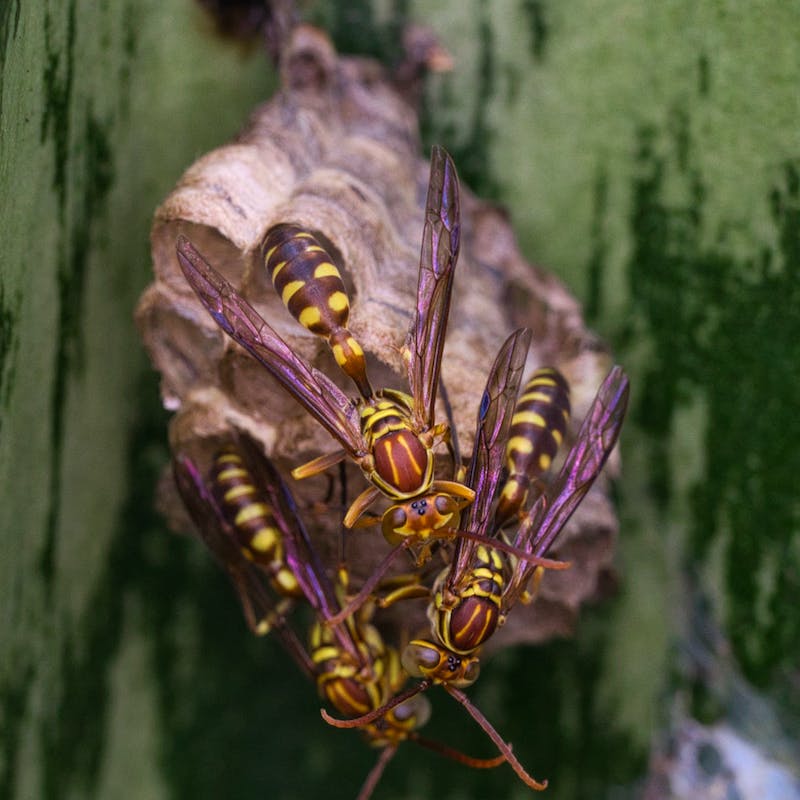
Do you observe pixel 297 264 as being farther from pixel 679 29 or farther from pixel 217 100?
pixel 679 29

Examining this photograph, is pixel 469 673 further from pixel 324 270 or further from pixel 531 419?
pixel 324 270

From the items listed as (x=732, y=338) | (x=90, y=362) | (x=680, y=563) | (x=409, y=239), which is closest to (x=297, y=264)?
(x=409, y=239)

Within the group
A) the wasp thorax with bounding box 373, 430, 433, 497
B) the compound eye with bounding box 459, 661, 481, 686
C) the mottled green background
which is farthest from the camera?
the mottled green background

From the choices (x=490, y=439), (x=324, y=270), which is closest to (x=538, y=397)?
(x=490, y=439)

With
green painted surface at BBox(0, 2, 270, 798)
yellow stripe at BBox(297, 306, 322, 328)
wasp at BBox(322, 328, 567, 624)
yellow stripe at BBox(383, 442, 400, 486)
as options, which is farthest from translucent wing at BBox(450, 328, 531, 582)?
green painted surface at BBox(0, 2, 270, 798)

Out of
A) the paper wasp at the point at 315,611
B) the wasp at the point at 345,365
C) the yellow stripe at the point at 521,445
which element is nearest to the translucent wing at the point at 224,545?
the paper wasp at the point at 315,611

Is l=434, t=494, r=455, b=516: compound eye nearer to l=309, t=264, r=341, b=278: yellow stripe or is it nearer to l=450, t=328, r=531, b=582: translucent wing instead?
l=450, t=328, r=531, b=582: translucent wing
